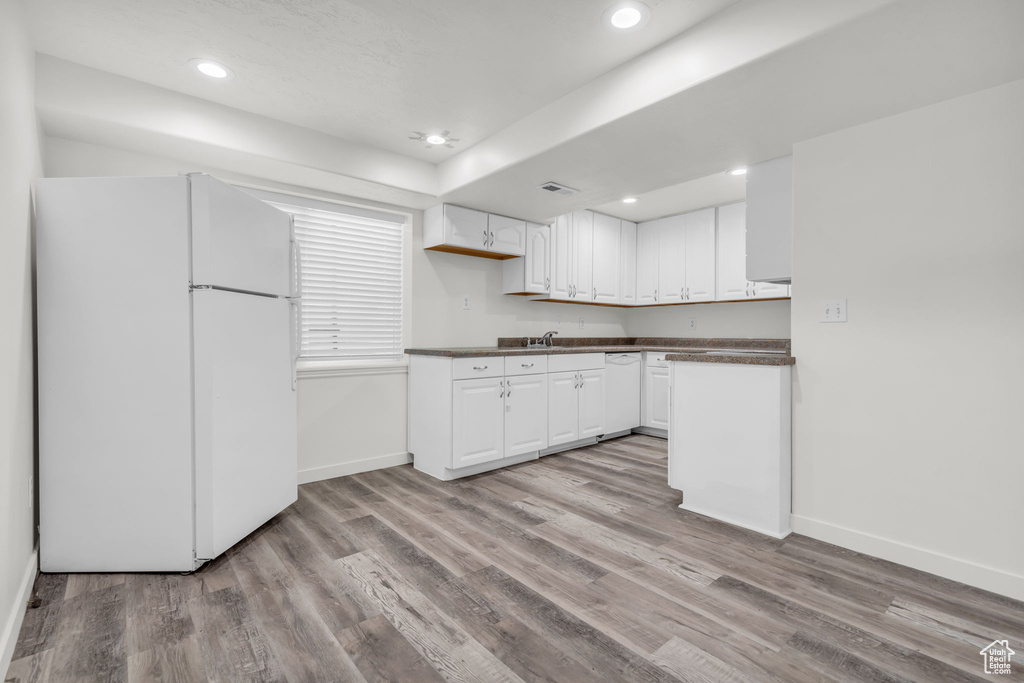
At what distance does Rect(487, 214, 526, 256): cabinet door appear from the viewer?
4.07 m

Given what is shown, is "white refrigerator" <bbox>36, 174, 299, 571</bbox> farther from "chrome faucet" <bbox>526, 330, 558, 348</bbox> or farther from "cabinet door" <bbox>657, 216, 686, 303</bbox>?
"cabinet door" <bbox>657, 216, 686, 303</bbox>

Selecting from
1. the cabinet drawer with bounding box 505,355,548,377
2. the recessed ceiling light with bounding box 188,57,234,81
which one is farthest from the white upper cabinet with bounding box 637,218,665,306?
the recessed ceiling light with bounding box 188,57,234,81

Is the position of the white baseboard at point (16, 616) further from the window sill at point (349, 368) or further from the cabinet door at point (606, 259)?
the cabinet door at point (606, 259)

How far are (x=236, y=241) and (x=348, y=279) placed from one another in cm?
140

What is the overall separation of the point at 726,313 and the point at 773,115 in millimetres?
3074

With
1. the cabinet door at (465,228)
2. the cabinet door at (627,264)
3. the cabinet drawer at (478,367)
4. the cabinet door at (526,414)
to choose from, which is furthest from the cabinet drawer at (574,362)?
the cabinet door at (627,264)

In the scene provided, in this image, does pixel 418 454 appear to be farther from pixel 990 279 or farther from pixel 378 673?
pixel 990 279

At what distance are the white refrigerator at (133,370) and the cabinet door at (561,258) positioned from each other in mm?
3008

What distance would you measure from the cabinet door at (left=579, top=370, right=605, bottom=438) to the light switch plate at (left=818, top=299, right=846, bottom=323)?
A: 6.93ft

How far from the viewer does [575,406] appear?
Result: 4219mm

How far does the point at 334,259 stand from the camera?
360cm

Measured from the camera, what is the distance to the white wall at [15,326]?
5.30 ft

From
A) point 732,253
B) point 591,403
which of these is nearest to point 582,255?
point 732,253

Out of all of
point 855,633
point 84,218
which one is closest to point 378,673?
point 855,633
